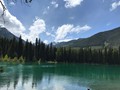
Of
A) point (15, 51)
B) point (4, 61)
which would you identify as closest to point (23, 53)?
point (15, 51)

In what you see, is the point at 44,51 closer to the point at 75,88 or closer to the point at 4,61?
the point at 4,61

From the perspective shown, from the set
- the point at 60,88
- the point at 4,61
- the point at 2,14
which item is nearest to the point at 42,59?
the point at 4,61

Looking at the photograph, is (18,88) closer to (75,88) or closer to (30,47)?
(75,88)

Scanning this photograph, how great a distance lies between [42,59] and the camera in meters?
198

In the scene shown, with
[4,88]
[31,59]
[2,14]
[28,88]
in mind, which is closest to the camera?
[2,14]

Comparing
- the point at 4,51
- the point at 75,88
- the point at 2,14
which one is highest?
the point at 4,51

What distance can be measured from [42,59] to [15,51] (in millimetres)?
26128

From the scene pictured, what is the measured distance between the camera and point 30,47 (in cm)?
19262

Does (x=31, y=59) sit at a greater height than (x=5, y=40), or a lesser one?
lesser

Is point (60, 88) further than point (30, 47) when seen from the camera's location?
No

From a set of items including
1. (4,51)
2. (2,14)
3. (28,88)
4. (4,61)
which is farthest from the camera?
(4,51)

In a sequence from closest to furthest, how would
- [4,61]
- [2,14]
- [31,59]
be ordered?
[2,14] → [4,61] → [31,59]

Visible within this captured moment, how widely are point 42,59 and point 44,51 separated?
6764mm

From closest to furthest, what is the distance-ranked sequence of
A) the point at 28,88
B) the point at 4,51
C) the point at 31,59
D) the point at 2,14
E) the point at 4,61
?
1. the point at 2,14
2. the point at 28,88
3. the point at 4,61
4. the point at 4,51
5. the point at 31,59
